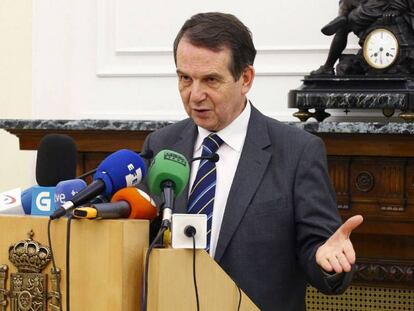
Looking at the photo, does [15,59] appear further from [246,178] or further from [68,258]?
[68,258]

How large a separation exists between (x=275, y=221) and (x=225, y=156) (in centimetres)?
22

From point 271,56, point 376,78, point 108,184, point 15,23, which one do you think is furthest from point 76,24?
point 108,184

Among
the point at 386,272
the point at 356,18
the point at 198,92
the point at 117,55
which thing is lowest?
the point at 386,272

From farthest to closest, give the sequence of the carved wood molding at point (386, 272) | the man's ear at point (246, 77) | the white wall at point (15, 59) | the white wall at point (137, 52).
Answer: the white wall at point (15, 59) < the white wall at point (137, 52) < the carved wood molding at point (386, 272) < the man's ear at point (246, 77)

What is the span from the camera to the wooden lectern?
6.05ft

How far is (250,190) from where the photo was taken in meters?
2.37

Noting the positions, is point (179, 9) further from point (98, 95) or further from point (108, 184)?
point (108, 184)

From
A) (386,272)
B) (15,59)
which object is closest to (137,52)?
(15,59)

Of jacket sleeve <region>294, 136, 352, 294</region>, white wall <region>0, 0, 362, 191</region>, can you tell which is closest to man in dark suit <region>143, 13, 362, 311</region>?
jacket sleeve <region>294, 136, 352, 294</region>

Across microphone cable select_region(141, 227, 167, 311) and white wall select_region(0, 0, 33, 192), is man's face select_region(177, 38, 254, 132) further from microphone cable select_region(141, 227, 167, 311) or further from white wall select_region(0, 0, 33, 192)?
white wall select_region(0, 0, 33, 192)

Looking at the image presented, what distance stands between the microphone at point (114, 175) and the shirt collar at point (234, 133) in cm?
50

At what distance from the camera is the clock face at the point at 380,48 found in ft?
11.7

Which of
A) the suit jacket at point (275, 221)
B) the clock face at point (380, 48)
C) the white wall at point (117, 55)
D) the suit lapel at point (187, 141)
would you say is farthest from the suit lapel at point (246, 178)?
the white wall at point (117, 55)

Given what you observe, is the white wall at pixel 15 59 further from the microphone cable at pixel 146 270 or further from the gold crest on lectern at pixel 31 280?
the microphone cable at pixel 146 270
